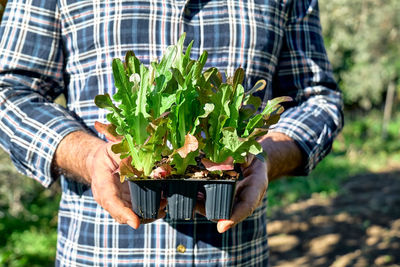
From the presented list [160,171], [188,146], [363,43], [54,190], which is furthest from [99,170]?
[363,43]

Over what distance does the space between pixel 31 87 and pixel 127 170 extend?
2.16ft

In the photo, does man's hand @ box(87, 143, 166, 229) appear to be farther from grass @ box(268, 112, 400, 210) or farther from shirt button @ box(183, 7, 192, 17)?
grass @ box(268, 112, 400, 210)

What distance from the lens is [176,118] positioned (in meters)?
1.24

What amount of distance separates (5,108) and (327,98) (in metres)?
1.23

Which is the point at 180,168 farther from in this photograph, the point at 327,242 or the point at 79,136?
the point at 327,242

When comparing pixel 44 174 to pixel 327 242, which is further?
pixel 327 242

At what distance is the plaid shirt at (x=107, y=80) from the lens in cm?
157

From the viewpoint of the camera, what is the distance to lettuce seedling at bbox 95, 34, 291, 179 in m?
1.19

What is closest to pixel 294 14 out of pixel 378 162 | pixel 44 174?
pixel 44 174

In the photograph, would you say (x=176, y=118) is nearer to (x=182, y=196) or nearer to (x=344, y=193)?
(x=182, y=196)

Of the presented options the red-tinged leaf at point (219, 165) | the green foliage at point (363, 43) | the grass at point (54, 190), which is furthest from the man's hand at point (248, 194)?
the green foliage at point (363, 43)

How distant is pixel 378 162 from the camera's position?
1218 centimetres

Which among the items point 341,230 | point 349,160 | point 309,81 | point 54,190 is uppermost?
point 309,81

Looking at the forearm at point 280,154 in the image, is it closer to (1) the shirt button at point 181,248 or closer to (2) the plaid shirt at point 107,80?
(2) the plaid shirt at point 107,80
